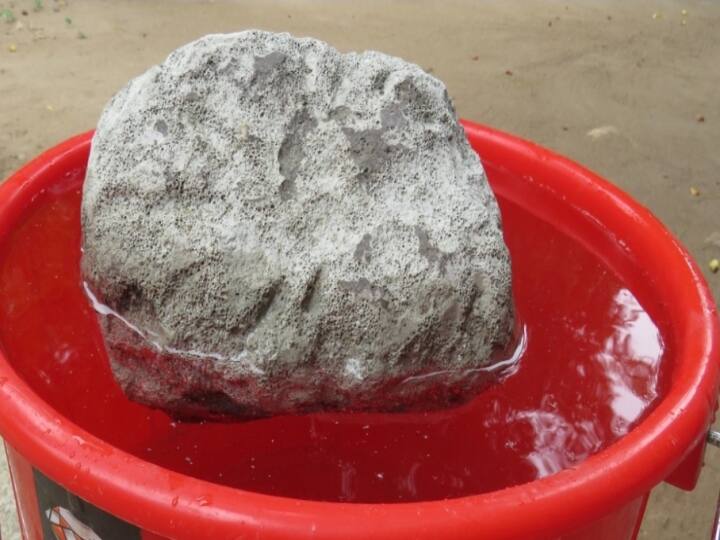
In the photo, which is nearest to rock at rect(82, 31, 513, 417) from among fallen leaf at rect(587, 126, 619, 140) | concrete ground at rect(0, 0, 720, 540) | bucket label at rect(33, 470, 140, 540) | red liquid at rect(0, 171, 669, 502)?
red liquid at rect(0, 171, 669, 502)

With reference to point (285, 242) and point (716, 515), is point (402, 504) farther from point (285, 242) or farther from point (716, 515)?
point (716, 515)

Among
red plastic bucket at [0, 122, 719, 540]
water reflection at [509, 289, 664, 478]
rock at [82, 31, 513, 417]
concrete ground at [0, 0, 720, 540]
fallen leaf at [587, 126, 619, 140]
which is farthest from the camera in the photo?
fallen leaf at [587, 126, 619, 140]

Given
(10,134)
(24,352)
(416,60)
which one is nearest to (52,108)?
(10,134)

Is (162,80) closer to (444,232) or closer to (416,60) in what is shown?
(444,232)

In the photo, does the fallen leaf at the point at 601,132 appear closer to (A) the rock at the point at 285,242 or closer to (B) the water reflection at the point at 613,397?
(B) the water reflection at the point at 613,397

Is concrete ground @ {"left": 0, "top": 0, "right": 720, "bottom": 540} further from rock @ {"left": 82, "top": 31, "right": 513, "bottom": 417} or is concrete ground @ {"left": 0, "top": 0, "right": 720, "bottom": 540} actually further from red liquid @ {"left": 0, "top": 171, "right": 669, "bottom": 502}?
rock @ {"left": 82, "top": 31, "right": 513, "bottom": 417}
